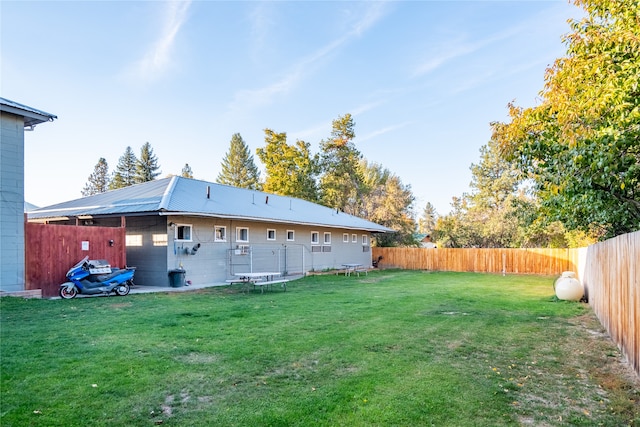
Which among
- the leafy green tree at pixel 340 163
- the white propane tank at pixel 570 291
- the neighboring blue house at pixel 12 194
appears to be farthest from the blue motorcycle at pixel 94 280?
the leafy green tree at pixel 340 163

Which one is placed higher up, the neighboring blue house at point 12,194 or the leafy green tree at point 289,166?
the leafy green tree at point 289,166

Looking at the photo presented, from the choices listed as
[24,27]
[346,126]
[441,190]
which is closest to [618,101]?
[24,27]

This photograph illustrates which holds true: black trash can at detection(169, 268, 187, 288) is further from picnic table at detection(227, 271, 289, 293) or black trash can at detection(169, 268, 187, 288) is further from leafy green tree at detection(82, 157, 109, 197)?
leafy green tree at detection(82, 157, 109, 197)

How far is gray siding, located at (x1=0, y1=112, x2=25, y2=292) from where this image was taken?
31.7ft

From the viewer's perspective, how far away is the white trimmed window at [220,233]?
1526 centimetres

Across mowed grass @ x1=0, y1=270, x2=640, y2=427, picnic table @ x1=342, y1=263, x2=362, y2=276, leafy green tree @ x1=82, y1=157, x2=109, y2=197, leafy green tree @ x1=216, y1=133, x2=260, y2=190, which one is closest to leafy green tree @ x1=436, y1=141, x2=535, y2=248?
picnic table @ x1=342, y1=263, x2=362, y2=276

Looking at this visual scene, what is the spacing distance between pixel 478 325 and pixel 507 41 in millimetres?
9685

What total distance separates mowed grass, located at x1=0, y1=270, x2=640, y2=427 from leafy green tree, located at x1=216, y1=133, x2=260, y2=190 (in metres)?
48.5

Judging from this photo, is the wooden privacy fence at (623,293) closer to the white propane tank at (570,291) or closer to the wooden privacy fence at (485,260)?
the white propane tank at (570,291)

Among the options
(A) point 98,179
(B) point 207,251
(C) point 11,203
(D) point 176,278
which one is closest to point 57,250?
(C) point 11,203

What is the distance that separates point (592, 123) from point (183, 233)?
40.9ft

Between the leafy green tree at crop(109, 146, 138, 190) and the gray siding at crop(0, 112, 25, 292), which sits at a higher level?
the leafy green tree at crop(109, 146, 138, 190)

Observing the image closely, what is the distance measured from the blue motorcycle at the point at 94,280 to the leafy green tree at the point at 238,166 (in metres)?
44.7

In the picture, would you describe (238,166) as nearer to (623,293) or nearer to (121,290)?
(121,290)
